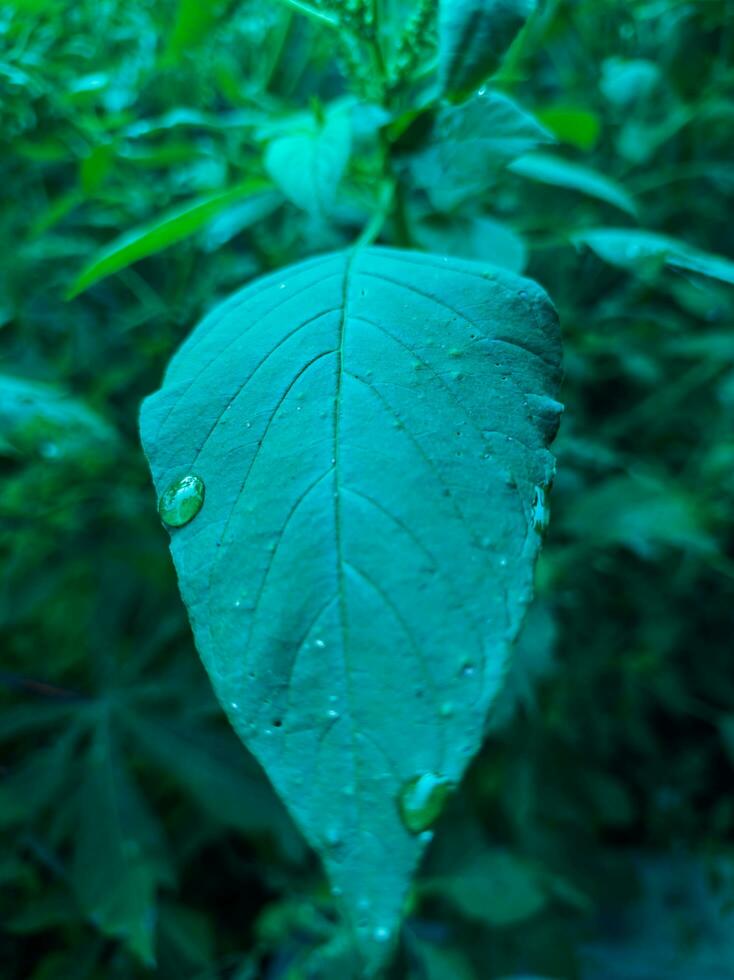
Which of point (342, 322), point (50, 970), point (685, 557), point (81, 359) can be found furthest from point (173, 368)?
point (685, 557)

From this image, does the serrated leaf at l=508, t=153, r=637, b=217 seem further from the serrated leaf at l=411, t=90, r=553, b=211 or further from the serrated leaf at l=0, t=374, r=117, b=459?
the serrated leaf at l=0, t=374, r=117, b=459

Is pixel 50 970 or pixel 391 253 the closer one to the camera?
pixel 391 253

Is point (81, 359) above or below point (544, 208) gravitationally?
below

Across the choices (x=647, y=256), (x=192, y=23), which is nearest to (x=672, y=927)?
(x=647, y=256)

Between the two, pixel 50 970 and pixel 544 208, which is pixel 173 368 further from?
pixel 50 970

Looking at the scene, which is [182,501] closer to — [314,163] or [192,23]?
[314,163]

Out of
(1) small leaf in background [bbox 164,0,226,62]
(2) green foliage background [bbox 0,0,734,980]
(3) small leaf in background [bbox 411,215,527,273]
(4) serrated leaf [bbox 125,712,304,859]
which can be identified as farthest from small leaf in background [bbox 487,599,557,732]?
(1) small leaf in background [bbox 164,0,226,62]
